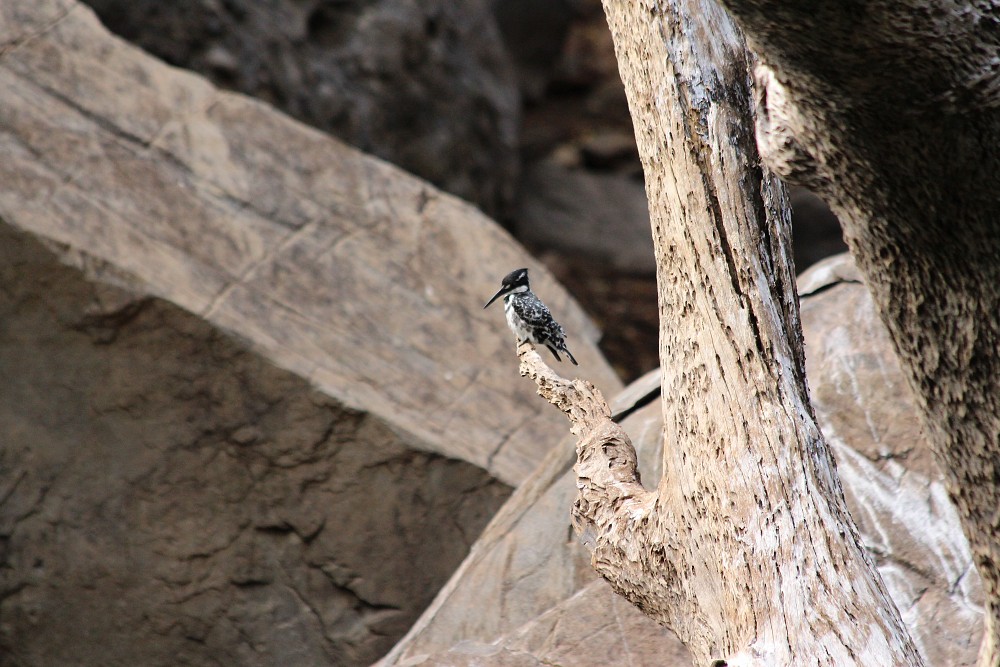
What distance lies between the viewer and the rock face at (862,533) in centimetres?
352

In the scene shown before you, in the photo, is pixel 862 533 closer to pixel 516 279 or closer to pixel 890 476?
pixel 890 476

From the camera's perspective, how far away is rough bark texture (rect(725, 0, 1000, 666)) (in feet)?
5.21

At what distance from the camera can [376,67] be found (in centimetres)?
768

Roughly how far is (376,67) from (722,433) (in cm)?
579

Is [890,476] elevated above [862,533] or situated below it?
above

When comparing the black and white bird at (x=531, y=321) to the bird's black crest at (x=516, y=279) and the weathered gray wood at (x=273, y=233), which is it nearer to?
the bird's black crest at (x=516, y=279)

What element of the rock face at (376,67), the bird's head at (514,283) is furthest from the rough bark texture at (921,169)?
the rock face at (376,67)

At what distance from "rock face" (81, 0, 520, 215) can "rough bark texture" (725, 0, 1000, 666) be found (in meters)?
5.60

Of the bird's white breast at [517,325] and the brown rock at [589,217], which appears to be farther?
the brown rock at [589,217]

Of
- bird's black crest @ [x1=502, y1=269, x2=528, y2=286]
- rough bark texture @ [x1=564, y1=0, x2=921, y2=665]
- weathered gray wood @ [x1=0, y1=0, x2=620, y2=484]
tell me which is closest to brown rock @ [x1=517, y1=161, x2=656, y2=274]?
weathered gray wood @ [x1=0, y1=0, x2=620, y2=484]

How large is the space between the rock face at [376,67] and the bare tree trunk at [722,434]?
4634mm

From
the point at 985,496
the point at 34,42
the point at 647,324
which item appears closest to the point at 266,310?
the point at 34,42

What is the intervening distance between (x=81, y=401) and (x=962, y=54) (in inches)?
151

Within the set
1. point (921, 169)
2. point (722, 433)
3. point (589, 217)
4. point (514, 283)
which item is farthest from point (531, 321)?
point (589, 217)
